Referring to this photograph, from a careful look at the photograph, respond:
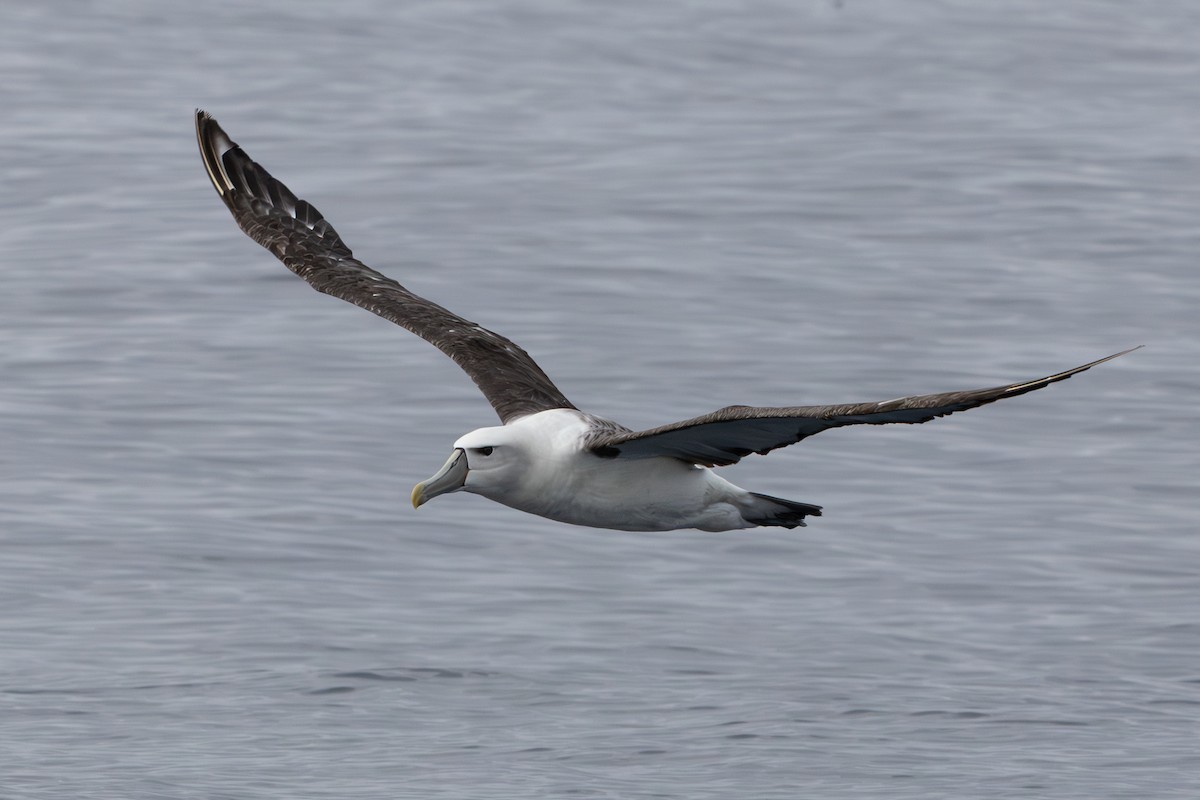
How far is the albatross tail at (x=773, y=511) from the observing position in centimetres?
1250

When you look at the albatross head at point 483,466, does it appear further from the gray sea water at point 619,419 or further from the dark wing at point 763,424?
the gray sea water at point 619,419

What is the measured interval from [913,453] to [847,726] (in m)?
4.71

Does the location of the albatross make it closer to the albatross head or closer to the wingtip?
the albatross head

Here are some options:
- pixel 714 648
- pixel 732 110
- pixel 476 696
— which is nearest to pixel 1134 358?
pixel 714 648

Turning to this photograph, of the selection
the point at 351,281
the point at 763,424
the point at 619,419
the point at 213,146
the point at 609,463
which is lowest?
the point at 619,419

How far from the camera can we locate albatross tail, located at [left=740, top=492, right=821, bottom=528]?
492 inches

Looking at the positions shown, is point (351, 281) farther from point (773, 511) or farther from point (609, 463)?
point (773, 511)

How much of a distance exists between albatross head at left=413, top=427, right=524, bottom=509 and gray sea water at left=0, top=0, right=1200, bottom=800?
139 inches

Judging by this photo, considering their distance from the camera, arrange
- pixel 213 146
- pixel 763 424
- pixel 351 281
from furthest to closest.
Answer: pixel 213 146, pixel 351 281, pixel 763 424

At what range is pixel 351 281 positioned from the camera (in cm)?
1496

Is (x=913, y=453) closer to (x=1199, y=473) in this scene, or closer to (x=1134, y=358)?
(x=1199, y=473)

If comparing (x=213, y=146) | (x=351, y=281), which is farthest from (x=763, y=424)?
(x=213, y=146)

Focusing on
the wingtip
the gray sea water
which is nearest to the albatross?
the wingtip

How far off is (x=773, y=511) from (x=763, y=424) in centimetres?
142
